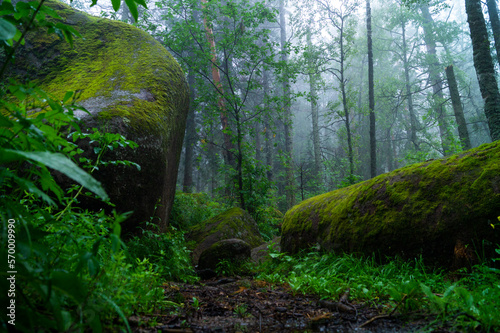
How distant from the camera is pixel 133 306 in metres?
1.68

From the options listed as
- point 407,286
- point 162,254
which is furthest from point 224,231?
point 407,286

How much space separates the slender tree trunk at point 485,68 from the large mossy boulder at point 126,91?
6542 mm

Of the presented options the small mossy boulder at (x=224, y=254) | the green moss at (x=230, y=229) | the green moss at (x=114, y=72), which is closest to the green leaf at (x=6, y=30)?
the green moss at (x=114, y=72)

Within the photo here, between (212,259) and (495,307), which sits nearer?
(495,307)

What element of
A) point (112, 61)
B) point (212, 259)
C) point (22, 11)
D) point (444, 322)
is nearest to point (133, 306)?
point (22, 11)

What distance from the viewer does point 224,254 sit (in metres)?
4.61

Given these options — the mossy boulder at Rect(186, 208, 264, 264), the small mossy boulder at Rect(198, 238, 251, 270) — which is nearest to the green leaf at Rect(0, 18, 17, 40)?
the small mossy boulder at Rect(198, 238, 251, 270)

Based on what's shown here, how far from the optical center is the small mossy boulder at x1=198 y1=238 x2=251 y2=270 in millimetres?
4563

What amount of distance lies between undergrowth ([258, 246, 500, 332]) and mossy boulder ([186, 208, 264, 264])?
5.72ft

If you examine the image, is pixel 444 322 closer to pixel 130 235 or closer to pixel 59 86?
pixel 130 235

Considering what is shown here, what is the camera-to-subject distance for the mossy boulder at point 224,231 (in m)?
5.83

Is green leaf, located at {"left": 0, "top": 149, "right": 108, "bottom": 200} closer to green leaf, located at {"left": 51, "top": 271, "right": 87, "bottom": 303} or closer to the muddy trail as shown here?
green leaf, located at {"left": 51, "top": 271, "right": 87, "bottom": 303}

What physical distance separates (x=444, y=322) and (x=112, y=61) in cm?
614

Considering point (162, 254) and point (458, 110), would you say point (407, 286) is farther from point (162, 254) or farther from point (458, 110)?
point (458, 110)
